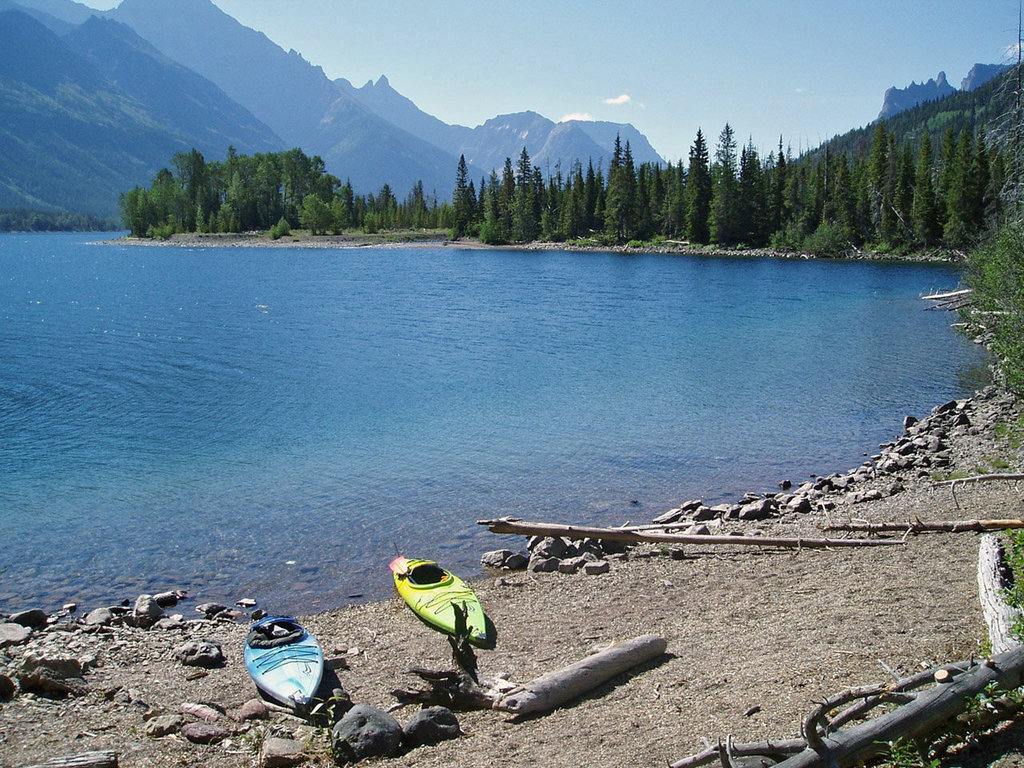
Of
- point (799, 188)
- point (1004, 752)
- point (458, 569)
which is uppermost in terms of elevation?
point (799, 188)

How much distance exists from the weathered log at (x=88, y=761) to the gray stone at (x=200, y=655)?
11.6 ft

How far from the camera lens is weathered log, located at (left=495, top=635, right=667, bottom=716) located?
8.17m

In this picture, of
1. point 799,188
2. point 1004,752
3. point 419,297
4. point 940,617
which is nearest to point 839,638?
point 940,617


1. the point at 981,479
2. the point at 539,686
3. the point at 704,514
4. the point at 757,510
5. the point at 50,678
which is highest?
the point at 981,479

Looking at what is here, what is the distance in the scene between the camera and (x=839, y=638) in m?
8.93

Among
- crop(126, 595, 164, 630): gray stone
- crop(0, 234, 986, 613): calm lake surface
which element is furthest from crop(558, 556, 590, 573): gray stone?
crop(126, 595, 164, 630): gray stone

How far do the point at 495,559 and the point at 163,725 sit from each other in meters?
7.35

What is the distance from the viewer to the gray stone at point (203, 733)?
7.96 metres

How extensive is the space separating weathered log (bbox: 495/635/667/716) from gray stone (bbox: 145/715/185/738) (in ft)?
11.1

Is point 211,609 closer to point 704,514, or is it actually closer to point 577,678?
point 577,678

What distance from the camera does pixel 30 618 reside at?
38.3 feet

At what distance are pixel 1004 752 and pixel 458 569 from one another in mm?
9771

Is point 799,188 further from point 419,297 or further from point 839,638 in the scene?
point 839,638

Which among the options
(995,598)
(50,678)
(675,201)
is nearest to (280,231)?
(675,201)
